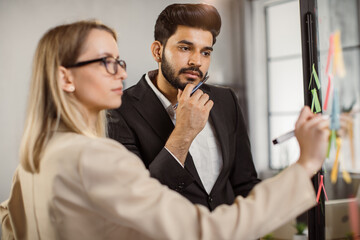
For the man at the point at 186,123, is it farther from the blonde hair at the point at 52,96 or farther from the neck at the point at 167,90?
the blonde hair at the point at 52,96

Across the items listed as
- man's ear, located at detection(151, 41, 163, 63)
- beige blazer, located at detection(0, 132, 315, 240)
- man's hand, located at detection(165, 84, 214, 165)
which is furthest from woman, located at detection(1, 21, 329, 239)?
man's ear, located at detection(151, 41, 163, 63)

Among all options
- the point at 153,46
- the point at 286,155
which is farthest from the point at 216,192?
the point at 286,155

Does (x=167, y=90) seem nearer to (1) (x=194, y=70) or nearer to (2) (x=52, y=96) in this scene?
(1) (x=194, y=70)

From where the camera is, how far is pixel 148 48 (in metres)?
1.55

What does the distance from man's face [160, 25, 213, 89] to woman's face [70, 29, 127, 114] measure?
0.39 meters

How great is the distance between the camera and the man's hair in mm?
1341

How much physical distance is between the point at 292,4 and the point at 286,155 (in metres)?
1.16

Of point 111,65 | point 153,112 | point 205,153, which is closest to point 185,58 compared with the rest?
point 153,112

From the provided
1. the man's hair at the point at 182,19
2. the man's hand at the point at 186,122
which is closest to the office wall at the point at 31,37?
the man's hair at the point at 182,19

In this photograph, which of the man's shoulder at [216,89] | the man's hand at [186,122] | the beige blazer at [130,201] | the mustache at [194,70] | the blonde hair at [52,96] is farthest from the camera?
the man's shoulder at [216,89]

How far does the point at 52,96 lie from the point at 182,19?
57cm

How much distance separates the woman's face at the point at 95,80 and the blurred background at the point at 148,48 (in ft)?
1.77

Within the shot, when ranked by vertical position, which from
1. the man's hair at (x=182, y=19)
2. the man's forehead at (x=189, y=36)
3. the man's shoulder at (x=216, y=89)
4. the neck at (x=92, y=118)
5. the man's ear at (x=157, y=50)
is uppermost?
the man's hair at (x=182, y=19)

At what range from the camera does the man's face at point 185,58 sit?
4.27ft
